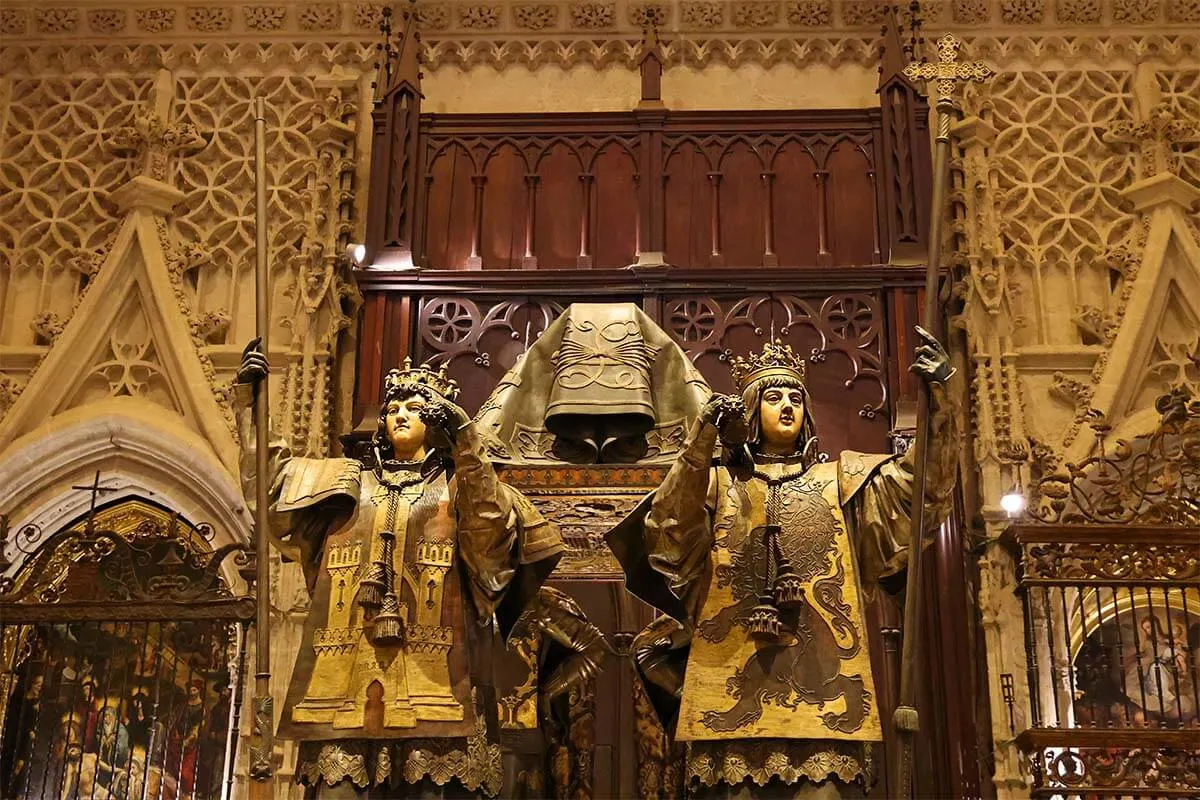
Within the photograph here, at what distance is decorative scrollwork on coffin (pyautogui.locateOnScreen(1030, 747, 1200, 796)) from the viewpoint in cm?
593

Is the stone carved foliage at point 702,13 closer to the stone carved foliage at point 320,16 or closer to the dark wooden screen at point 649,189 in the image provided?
the dark wooden screen at point 649,189

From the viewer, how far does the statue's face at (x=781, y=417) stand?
5266mm

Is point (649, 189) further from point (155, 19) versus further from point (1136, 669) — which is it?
point (1136, 669)

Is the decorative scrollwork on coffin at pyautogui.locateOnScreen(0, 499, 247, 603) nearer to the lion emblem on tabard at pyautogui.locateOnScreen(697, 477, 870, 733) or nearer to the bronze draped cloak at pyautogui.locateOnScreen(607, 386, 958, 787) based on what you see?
the bronze draped cloak at pyautogui.locateOnScreen(607, 386, 958, 787)

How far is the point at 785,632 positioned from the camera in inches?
192

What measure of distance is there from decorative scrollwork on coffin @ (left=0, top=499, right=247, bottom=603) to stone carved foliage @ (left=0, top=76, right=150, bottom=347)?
1.04 metres

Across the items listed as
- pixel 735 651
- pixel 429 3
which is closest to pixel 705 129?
pixel 429 3

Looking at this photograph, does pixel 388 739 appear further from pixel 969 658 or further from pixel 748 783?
pixel 969 658

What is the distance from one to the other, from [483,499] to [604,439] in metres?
1.08

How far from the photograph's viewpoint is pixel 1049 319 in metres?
7.68

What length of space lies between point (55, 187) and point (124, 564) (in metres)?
2.42

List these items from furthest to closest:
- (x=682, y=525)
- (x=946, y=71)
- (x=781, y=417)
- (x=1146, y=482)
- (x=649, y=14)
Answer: (x=649, y=14) → (x=1146, y=482) → (x=781, y=417) → (x=946, y=71) → (x=682, y=525)

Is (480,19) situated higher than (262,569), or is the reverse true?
(480,19)

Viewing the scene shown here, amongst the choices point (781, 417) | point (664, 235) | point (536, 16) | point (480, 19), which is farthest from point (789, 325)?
point (480, 19)
